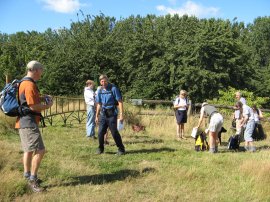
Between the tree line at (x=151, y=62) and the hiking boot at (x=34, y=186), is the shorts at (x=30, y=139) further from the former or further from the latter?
the tree line at (x=151, y=62)

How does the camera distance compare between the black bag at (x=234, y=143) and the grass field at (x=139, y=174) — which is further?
the black bag at (x=234, y=143)

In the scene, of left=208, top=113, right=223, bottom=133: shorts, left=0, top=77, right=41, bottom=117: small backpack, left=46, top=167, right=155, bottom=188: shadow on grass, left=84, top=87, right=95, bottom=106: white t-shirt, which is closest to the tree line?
left=84, top=87, right=95, bottom=106: white t-shirt

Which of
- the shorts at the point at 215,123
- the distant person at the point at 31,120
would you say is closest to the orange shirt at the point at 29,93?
the distant person at the point at 31,120

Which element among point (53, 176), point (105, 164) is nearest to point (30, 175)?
point (53, 176)

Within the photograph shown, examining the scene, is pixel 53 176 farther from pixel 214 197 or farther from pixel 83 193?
pixel 214 197

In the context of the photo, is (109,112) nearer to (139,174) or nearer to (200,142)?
(139,174)

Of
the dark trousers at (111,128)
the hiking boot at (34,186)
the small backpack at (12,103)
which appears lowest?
the hiking boot at (34,186)

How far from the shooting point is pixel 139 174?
261 inches

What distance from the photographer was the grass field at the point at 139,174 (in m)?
5.46

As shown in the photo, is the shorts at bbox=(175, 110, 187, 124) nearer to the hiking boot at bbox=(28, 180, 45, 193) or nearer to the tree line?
the hiking boot at bbox=(28, 180, 45, 193)

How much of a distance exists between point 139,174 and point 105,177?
0.60 m

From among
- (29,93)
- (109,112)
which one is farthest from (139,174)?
(29,93)

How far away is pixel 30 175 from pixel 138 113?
9348mm

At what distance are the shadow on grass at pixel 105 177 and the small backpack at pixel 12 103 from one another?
1221mm
